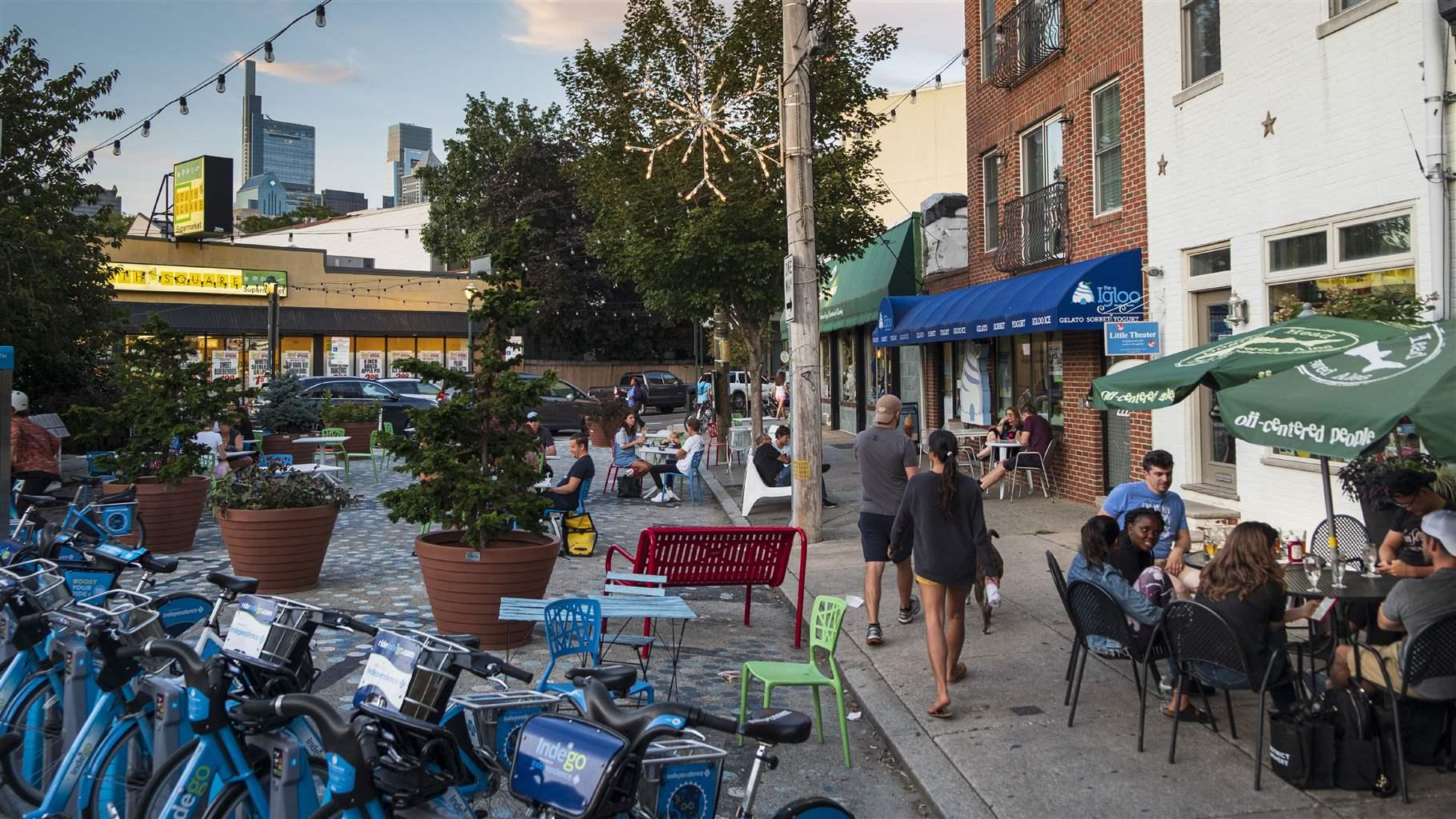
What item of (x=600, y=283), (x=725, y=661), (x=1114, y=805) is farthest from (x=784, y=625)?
(x=600, y=283)

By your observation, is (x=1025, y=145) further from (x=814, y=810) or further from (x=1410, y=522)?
(x=814, y=810)

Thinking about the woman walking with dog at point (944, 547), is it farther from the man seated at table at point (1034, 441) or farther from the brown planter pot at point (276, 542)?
the man seated at table at point (1034, 441)

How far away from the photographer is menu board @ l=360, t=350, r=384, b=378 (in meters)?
42.8

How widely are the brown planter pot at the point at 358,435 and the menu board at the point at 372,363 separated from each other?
67.6ft

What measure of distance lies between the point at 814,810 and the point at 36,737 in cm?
347

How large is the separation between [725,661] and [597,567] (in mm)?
3733

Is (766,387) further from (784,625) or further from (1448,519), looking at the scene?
(1448,519)

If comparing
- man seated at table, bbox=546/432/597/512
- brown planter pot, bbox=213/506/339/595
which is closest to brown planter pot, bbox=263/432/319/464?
man seated at table, bbox=546/432/597/512

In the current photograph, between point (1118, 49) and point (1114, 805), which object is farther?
point (1118, 49)

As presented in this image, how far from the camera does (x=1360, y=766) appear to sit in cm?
489

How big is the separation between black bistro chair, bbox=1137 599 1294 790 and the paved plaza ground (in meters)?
1.45

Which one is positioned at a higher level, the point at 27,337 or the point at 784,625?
the point at 27,337

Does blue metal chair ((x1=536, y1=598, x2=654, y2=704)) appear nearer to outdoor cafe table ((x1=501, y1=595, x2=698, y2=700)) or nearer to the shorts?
outdoor cafe table ((x1=501, y1=595, x2=698, y2=700))

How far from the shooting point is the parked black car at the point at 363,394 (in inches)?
1000
